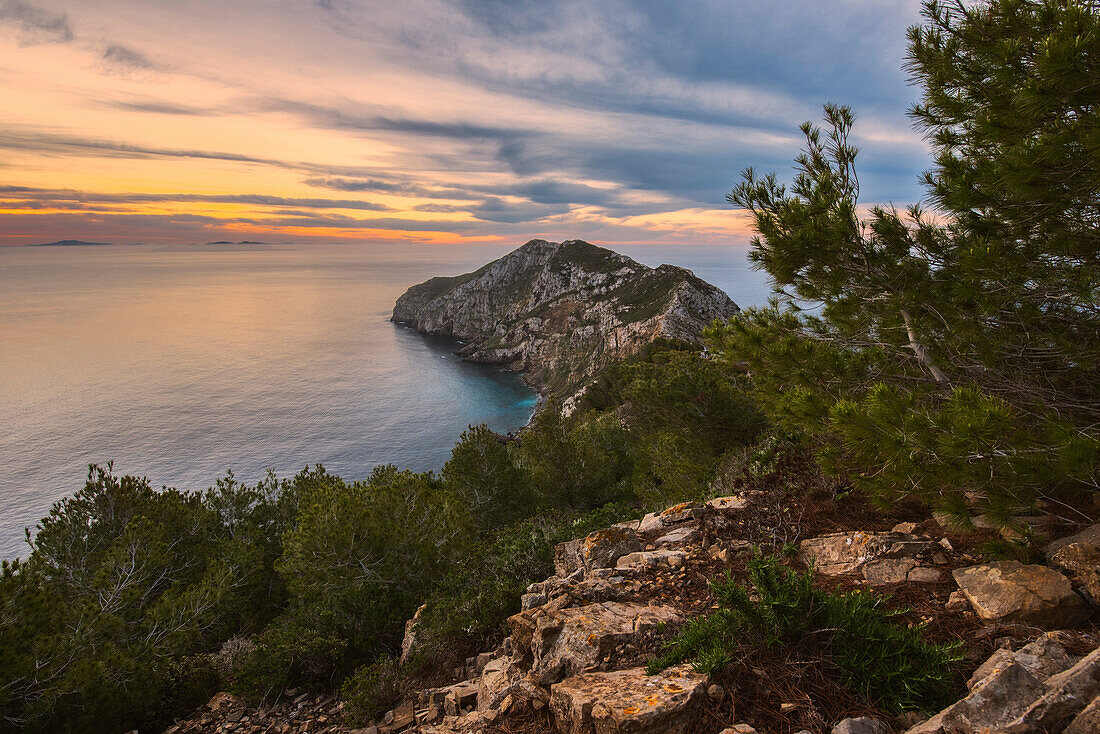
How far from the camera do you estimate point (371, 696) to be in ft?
22.5

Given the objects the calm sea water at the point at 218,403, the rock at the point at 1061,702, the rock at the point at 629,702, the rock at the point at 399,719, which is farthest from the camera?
the calm sea water at the point at 218,403

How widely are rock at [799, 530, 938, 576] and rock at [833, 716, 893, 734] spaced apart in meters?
2.13

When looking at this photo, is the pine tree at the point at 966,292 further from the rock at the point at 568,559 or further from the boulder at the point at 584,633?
the rock at the point at 568,559

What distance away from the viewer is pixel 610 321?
9438cm

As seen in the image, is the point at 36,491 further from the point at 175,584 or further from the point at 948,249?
the point at 948,249

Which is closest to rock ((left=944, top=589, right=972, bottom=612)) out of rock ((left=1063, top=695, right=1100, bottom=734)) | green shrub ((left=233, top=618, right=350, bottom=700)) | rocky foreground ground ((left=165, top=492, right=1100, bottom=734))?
rocky foreground ground ((left=165, top=492, right=1100, bottom=734))

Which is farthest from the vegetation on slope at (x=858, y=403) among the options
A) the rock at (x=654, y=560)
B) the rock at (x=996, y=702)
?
the rock at (x=654, y=560)

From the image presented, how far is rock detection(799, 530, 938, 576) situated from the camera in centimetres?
503

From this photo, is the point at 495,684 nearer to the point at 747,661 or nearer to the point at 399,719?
the point at 399,719

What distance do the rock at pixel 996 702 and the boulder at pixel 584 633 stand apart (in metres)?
2.41

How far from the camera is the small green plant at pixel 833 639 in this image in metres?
3.36

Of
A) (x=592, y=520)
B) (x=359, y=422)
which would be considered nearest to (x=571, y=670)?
(x=592, y=520)

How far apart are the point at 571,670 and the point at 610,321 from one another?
91382mm

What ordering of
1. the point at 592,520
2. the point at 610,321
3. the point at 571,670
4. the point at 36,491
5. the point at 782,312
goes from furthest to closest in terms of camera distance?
the point at 610,321, the point at 36,491, the point at 592,520, the point at 782,312, the point at 571,670
